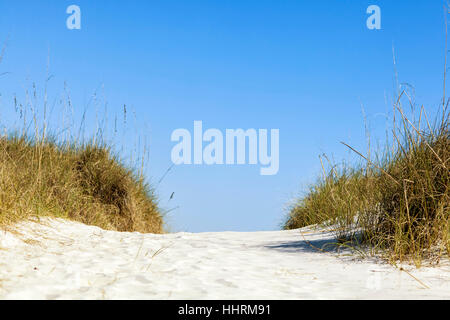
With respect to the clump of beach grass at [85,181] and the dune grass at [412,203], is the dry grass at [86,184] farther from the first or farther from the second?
the dune grass at [412,203]

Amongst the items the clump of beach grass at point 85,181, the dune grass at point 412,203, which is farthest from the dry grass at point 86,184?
the dune grass at point 412,203

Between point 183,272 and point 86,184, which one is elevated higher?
point 86,184

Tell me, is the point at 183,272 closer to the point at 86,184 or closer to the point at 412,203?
the point at 412,203

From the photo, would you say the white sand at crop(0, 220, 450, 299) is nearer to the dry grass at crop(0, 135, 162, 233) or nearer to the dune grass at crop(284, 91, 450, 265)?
the dune grass at crop(284, 91, 450, 265)

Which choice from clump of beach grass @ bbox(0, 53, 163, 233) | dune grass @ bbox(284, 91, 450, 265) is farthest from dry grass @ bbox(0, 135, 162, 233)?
dune grass @ bbox(284, 91, 450, 265)

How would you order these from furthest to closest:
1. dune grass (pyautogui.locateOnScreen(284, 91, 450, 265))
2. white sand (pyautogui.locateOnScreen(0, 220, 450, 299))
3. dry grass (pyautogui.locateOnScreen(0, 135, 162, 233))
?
dry grass (pyautogui.locateOnScreen(0, 135, 162, 233))
dune grass (pyautogui.locateOnScreen(284, 91, 450, 265))
white sand (pyautogui.locateOnScreen(0, 220, 450, 299))

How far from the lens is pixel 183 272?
9.50ft

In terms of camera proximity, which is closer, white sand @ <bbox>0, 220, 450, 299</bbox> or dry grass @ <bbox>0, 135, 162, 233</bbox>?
white sand @ <bbox>0, 220, 450, 299</bbox>

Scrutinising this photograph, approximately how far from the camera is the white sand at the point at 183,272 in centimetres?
241

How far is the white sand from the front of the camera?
241 cm

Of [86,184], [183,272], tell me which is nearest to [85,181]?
[86,184]

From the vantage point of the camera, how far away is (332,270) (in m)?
3.26
